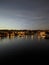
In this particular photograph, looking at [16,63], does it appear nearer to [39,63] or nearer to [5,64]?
[5,64]

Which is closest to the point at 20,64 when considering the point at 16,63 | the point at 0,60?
the point at 16,63

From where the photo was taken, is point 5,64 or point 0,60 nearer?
point 5,64

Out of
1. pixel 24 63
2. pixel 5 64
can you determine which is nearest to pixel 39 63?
pixel 24 63

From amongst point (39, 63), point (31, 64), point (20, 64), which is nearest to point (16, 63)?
point (20, 64)

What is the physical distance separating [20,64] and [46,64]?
364cm

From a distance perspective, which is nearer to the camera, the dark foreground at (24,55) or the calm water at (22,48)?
the dark foreground at (24,55)

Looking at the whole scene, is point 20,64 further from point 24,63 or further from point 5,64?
point 5,64

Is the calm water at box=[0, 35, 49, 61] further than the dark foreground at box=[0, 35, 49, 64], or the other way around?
the calm water at box=[0, 35, 49, 61]

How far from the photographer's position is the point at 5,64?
53.0ft

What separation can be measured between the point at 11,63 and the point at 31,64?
278 cm

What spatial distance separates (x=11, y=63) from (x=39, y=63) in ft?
13.1

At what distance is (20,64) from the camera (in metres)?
16.5

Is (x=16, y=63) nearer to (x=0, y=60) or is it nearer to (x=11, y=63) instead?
(x=11, y=63)

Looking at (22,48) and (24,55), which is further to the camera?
(22,48)
